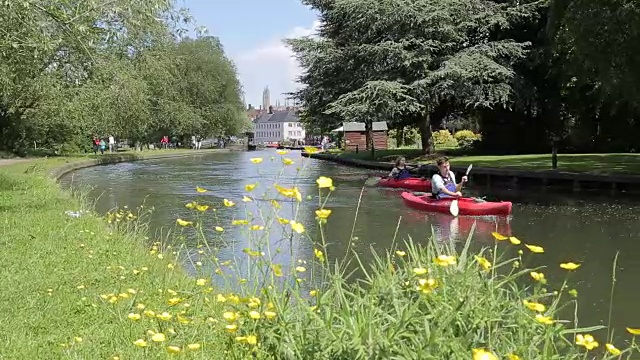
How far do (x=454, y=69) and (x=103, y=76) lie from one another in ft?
61.7

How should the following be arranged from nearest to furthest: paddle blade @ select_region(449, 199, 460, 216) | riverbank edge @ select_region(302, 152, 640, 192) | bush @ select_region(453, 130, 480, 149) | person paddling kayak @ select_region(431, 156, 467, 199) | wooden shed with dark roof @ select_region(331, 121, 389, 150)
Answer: paddle blade @ select_region(449, 199, 460, 216) < person paddling kayak @ select_region(431, 156, 467, 199) < riverbank edge @ select_region(302, 152, 640, 192) < bush @ select_region(453, 130, 480, 149) < wooden shed with dark roof @ select_region(331, 121, 389, 150)

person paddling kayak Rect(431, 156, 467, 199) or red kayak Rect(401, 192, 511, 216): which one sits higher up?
person paddling kayak Rect(431, 156, 467, 199)

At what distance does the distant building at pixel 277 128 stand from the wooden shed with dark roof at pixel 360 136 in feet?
315

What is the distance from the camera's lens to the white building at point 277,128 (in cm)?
15388

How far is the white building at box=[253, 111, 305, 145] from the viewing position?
154 meters

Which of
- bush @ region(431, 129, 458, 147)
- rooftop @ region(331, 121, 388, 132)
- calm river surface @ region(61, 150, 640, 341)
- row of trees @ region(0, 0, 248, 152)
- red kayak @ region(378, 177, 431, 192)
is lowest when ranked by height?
calm river surface @ region(61, 150, 640, 341)

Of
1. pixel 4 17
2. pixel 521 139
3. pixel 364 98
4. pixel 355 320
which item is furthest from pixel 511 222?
pixel 521 139

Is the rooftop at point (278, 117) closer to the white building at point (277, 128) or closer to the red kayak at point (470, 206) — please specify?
the white building at point (277, 128)

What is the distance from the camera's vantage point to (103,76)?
14.7 m

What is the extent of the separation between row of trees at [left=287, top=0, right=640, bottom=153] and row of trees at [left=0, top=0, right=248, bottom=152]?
357 inches

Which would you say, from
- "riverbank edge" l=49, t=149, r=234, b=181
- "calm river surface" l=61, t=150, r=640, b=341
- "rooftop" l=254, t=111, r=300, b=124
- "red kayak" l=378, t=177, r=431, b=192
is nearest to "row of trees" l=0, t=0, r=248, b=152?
"riverbank edge" l=49, t=149, r=234, b=181

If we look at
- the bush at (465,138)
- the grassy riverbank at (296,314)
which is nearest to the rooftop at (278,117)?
the bush at (465,138)

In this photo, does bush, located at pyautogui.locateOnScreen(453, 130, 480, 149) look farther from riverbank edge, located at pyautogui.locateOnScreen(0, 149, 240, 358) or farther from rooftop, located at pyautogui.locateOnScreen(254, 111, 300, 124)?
rooftop, located at pyautogui.locateOnScreen(254, 111, 300, 124)

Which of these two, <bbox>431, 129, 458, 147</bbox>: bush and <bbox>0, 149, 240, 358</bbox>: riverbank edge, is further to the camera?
<bbox>431, 129, 458, 147</bbox>: bush
